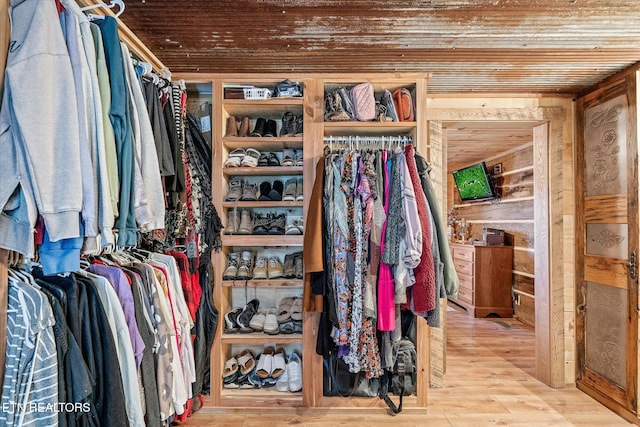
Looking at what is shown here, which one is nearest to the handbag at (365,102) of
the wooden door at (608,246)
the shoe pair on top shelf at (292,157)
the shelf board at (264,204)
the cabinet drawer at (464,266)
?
the shoe pair on top shelf at (292,157)

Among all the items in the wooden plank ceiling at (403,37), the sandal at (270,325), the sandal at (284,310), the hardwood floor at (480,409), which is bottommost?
the hardwood floor at (480,409)

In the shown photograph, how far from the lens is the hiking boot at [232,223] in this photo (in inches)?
83.7

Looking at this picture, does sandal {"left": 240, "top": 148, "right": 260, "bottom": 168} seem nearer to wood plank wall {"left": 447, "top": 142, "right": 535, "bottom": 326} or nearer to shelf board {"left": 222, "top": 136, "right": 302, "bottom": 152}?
shelf board {"left": 222, "top": 136, "right": 302, "bottom": 152}

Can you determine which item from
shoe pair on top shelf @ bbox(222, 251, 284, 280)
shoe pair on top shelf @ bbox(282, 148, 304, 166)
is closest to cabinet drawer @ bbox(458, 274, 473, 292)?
shoe pair on top shelf @ bbox(222, 251, 284, 280)

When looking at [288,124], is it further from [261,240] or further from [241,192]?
[261,240]

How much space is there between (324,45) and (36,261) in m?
1.69

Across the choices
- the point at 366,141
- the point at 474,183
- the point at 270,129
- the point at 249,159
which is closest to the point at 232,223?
the point at 249,159

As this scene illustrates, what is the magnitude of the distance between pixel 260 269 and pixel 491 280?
3.32m

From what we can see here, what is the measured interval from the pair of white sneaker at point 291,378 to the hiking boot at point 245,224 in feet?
2.98

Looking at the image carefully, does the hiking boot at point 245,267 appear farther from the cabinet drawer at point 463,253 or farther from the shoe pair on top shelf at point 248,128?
the cabinet drawer at point 463,253

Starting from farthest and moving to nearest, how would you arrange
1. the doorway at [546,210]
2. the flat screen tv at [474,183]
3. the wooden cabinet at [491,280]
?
1. the flat screen tv at [474,183]
2. the wooden cabinet at [491,280]
3. the doorway at [546,210]

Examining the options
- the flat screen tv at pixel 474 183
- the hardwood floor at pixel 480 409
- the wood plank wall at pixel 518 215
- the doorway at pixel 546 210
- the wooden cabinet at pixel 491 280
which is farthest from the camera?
the flat screen tv at pixel 474 183

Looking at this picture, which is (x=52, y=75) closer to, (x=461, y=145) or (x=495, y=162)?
(x=461, y=145)

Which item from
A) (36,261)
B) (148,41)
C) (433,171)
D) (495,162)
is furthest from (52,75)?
→ (495,162)
